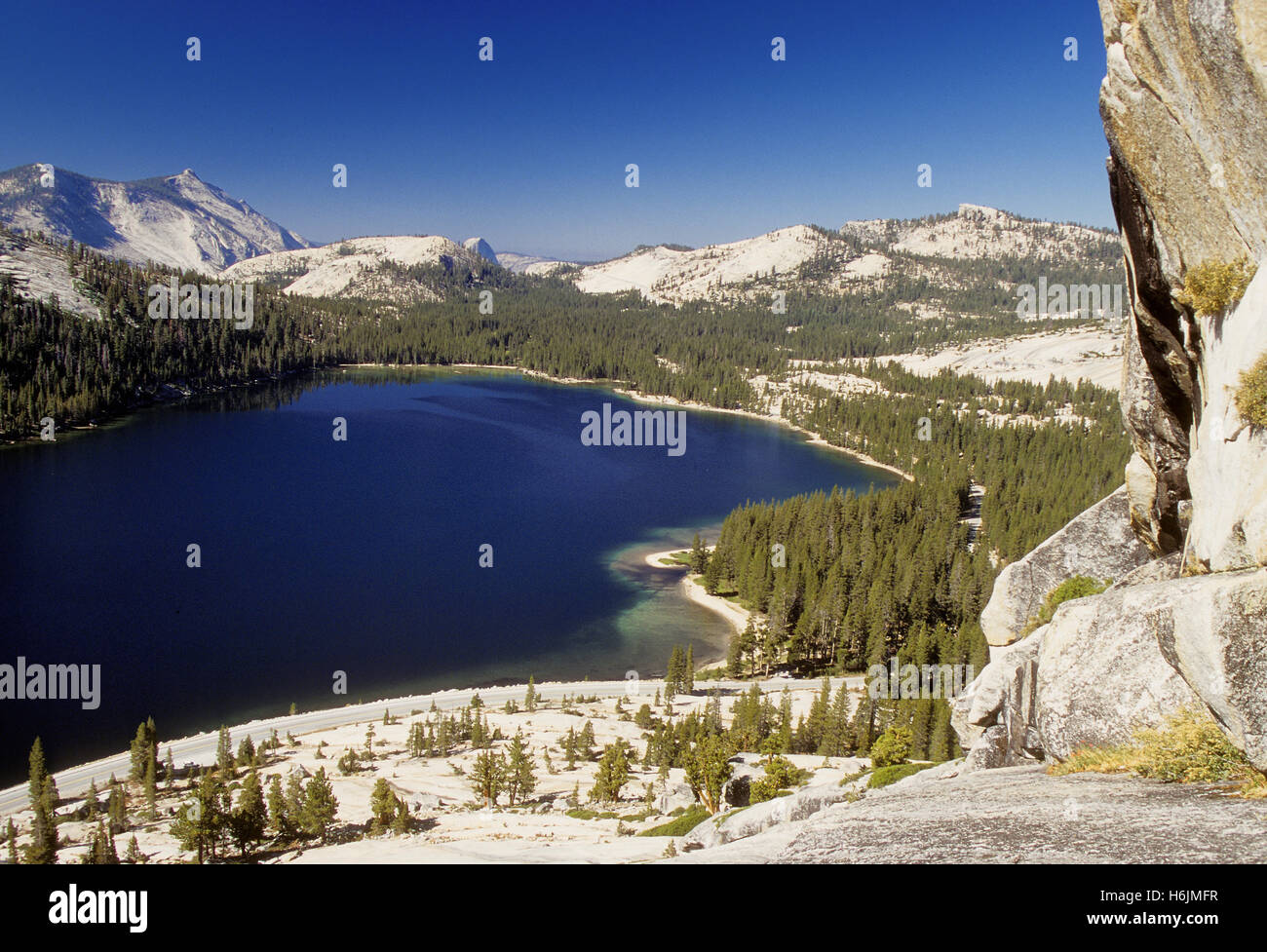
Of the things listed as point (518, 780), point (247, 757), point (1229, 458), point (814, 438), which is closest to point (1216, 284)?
point (1229, 458)

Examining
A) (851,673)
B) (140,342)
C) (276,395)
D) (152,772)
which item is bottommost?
(851,673)

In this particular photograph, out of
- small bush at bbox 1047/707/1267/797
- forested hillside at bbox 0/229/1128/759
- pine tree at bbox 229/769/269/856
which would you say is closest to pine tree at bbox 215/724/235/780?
pine tree at bbox 229/769/269/856

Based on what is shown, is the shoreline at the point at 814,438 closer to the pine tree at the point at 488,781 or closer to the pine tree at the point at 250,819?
the pine tree at the point at 488,781

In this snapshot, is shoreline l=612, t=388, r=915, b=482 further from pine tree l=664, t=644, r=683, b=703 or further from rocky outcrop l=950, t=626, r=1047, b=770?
rocky outcrop l=950, t=626, r=1047, b=770

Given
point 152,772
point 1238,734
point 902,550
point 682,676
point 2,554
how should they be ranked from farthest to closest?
point 902,550 < point 2,554 < point 682,676 < point 152,772 < point 1238,734

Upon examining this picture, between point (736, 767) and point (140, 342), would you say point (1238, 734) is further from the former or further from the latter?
point (140, 342)
